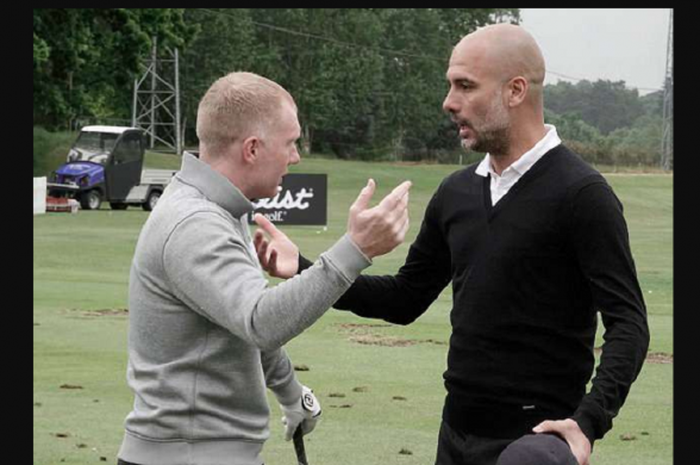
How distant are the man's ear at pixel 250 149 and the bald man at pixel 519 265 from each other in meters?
0.81

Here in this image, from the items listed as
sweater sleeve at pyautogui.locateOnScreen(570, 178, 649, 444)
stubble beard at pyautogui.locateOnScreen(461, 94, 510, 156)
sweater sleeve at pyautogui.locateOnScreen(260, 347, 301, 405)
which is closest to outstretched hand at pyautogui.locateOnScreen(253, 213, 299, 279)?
sweater sleeve at pyautogui.locateOnScreen(260, 347, 301, 405)

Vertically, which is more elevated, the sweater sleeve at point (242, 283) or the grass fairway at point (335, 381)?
the sweater sleeve at point (242, 283)

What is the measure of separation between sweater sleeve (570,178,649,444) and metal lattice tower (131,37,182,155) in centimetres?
8191

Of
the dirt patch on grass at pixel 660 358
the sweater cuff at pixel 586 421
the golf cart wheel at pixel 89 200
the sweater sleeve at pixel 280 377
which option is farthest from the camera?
the golf cart wheel at pixel 89 200

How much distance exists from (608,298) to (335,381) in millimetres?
9414

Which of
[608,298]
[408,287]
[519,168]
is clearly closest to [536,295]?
[608,298]

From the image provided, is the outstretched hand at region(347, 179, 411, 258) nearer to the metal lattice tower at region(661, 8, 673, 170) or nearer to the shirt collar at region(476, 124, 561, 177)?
the shirt collar at region(476, 124, 561, 177)

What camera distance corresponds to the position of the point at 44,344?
16.7 m

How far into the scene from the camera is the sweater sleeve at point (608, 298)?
466 centimetres

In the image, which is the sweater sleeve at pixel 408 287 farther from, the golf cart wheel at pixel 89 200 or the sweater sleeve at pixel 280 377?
the golf cart wheel at pixel 89 200

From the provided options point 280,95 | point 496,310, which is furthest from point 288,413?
point 280,95

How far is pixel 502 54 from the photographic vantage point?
516cm

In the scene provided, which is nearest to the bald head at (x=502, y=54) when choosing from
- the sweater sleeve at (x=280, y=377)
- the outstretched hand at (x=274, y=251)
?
the outstretched hand at (x=274, y=251)

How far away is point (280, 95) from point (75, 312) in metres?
16.2
